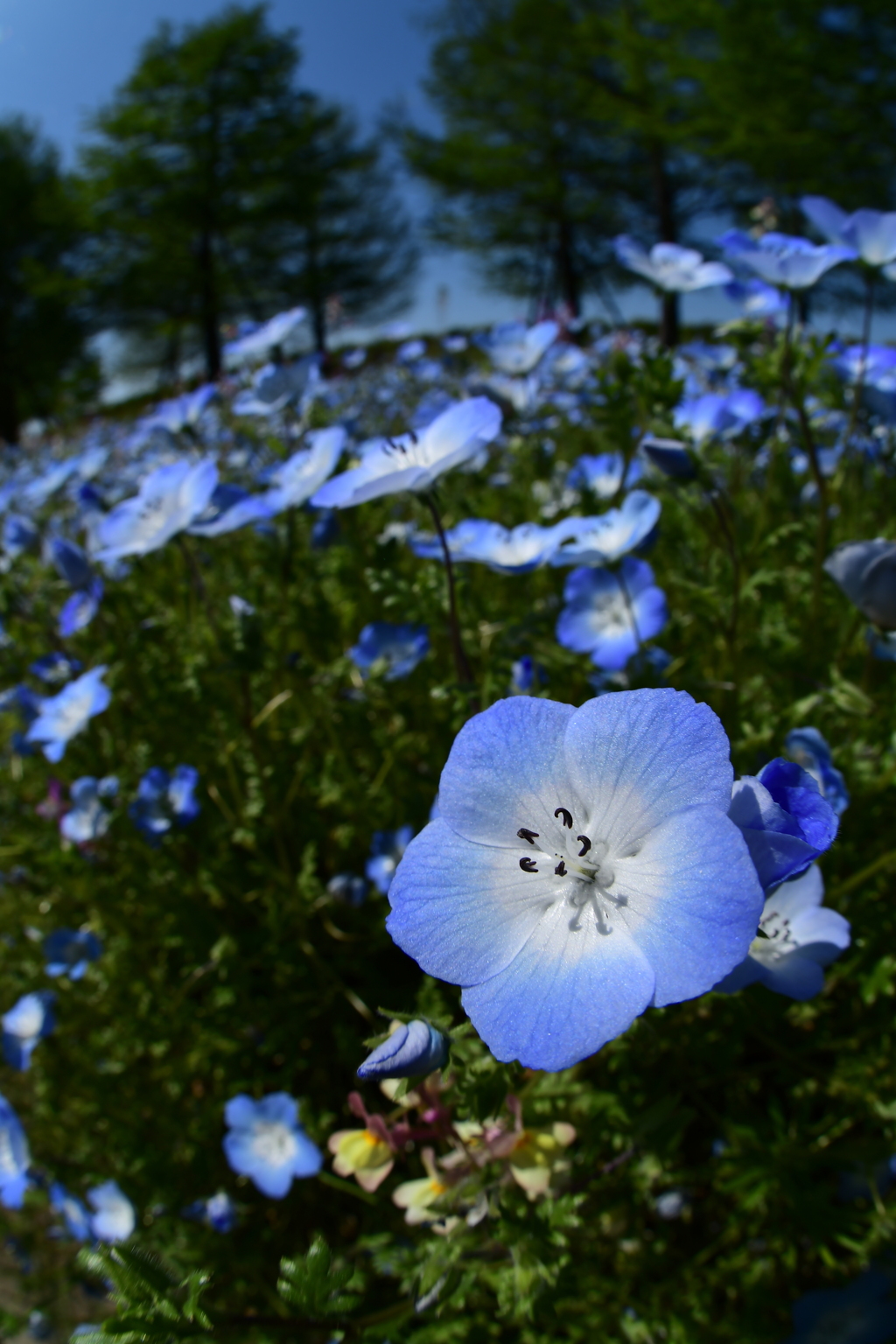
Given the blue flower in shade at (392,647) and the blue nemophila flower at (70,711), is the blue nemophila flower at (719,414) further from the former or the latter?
the blue nemophila flower at (70,711)

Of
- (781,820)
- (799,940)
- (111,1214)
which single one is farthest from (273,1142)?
(781,820)

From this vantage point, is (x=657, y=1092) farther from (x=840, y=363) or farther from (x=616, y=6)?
(x=616, y=6)

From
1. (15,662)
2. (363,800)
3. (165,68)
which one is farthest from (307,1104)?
(165,68)

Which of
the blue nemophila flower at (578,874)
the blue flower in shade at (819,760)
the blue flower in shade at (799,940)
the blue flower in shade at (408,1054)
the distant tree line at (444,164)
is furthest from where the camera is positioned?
the distant tree line at (444,164)

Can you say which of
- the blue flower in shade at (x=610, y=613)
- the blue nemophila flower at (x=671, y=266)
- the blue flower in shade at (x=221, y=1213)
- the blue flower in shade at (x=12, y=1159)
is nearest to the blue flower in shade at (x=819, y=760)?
the blue flower in shade at (x=610, y=613)

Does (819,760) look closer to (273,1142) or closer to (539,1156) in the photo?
(539,1156)

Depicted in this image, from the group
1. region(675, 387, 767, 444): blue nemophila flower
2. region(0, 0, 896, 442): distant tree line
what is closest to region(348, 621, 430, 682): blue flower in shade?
region(675, 387, 767, 444): blue nemophila flower

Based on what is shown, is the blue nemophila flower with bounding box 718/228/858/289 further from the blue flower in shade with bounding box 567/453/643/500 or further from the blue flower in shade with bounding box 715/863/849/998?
the blue flower in shade with bounding box 715/863/849/998
